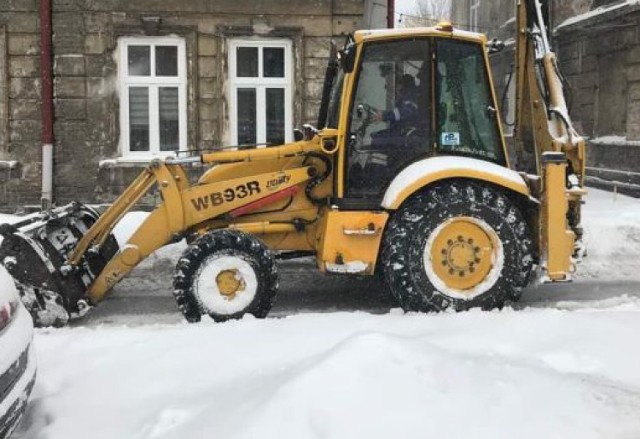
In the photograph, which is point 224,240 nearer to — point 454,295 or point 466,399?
point 454,295

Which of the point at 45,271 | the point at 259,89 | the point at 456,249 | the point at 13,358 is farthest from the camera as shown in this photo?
the point at 259,89

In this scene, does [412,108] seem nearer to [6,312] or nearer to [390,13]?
[6,312]

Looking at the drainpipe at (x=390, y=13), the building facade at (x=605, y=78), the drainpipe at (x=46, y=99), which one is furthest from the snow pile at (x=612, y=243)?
the drainpipe at (x=46, y=99)

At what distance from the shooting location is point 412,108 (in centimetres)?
588

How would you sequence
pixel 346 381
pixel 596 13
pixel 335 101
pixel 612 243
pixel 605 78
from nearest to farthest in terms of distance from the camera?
pixel 346 381 < pixel 335 101 < pixel 612 243 < pixel 596 13 < pixel 605 78

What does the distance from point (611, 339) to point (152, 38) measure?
8.88m

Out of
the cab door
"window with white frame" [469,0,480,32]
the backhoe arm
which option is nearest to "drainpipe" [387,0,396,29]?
the backhoe arm

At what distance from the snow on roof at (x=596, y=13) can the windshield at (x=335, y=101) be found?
34.0 feet

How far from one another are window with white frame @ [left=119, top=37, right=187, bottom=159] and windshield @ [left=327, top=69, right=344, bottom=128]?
17.8 ft

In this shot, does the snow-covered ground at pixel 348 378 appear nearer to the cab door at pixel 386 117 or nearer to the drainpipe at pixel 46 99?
the cab door at pixel 386 117

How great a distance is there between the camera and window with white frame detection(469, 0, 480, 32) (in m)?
25.5

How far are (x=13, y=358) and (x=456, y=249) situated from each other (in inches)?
140

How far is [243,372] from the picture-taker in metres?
4.30

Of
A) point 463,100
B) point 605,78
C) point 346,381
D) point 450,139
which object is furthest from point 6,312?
point 605,78
